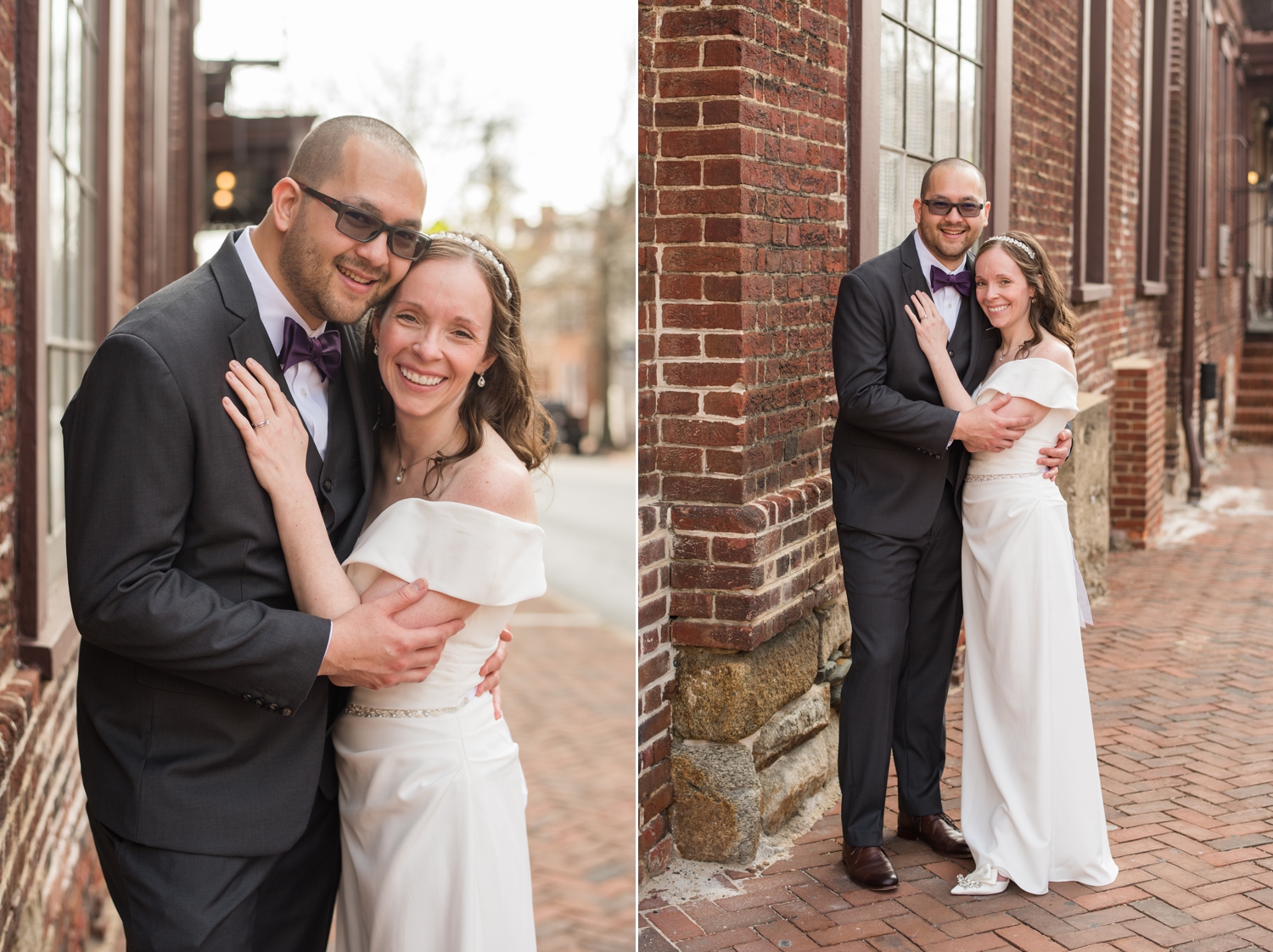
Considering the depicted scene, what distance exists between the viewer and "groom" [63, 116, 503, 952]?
2.17m

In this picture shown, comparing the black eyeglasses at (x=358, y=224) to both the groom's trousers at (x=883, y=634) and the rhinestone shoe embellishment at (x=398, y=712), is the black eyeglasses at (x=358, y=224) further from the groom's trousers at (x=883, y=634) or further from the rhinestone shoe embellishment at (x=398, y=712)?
the groom's trousers at (x=883, y=634)

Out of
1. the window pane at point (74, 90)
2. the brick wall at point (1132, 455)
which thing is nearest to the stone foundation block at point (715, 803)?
the window pane at point (74, 90)

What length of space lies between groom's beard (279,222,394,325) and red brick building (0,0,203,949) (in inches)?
20.7

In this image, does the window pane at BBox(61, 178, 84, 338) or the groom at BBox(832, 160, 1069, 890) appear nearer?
the groom at BBox(832, 160, 1069, 890)

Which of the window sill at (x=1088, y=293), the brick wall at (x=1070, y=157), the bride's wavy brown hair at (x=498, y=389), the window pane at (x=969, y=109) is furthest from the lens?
the window sill at (x=1088, y=293)

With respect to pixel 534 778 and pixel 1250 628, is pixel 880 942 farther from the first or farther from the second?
pixel 534 778

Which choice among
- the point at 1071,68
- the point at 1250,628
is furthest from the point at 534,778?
the point at 1071,68

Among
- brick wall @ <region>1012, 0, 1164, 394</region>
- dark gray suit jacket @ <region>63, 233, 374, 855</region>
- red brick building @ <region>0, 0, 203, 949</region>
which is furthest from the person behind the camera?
brick wall @ <region>1012, 0, 1164, 394</region>

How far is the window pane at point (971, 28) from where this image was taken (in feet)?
20.9

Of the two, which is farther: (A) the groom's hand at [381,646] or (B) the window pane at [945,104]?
(B) the window pane at [945,104]

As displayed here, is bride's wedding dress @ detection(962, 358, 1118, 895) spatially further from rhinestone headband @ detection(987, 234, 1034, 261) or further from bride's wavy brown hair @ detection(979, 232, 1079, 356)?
rhinestone headband @ detection(987, 234, 1034, 261)

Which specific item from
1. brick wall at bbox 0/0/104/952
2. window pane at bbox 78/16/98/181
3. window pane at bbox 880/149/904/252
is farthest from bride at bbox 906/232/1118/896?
window pane at bbox 78/16/98/181

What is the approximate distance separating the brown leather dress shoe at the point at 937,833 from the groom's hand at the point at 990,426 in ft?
4.27

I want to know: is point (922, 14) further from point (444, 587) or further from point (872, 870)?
point (444, 587)
